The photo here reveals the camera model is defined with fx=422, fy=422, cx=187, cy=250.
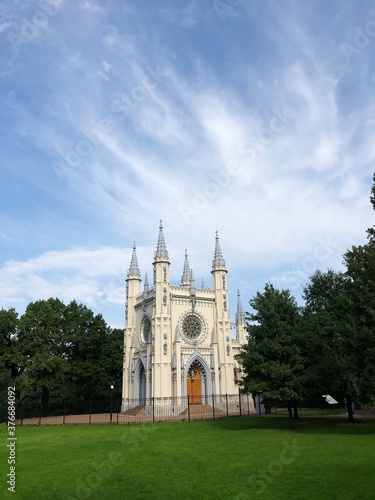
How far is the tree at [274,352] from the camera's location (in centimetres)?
2398

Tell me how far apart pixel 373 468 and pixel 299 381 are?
36.9 ft

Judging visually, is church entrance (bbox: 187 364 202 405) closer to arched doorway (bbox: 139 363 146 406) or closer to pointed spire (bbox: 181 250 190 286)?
arched doorway (bbox: 139 363 146 406)

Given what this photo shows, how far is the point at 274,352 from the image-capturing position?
2506cm

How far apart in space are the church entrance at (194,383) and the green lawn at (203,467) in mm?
25355

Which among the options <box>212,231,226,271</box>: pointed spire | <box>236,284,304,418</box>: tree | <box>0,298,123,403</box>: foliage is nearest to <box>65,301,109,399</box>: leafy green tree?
<box>0,298,123,403</box>: foliage

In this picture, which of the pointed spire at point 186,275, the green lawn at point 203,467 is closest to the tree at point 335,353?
the green lawn at point 203,467

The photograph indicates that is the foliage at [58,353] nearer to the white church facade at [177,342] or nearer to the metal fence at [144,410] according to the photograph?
the metal fence at [144,410]

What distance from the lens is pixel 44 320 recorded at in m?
48.8

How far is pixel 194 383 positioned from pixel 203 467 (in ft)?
113

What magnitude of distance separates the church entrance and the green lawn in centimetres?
2535

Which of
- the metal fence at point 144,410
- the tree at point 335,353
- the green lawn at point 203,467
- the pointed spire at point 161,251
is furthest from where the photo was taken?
the pointed spire at point 161,251

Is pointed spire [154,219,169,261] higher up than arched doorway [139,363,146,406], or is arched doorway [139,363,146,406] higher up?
pointed spire [154,219,169,261]

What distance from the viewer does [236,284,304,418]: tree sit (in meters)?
24.0

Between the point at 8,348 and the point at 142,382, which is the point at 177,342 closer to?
the point at 142,382
